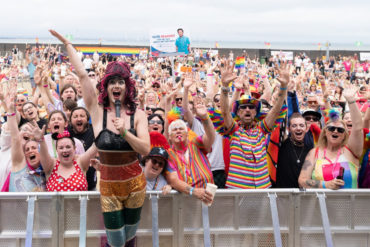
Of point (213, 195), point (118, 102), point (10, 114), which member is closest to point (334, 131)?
point (213, 195)

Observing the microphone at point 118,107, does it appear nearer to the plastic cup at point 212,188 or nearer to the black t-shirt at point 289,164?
the plastic cup at point 212,188

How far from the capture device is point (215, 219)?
3828 mm

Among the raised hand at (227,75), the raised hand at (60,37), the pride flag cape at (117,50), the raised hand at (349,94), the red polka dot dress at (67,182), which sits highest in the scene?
the pride flag cape at (117,50)

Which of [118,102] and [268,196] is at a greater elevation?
[118,102]

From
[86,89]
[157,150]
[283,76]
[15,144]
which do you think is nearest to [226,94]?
[283,76]

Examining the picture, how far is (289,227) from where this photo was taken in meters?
3.84

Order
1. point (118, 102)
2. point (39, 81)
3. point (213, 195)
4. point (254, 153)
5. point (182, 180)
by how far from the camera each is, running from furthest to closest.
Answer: point (39, 81) → point (254, 153) → point (182, 180) → point (213, 195) → point (118, 102)

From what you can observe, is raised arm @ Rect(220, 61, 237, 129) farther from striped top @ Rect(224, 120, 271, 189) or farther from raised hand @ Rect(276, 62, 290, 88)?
raised hand @ Rect(276, 62, 290, 88)

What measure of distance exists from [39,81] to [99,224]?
12.0ft

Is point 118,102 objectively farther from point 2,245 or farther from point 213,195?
point 2,245

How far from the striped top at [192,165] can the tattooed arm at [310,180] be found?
0.90 metres

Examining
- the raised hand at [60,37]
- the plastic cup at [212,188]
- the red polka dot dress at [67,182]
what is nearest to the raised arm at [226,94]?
the plastic cup at [212,188]

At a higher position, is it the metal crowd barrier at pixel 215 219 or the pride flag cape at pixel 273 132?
the pride flag cape at pixel 273 132

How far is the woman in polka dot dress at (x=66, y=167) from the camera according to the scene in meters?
3.98
